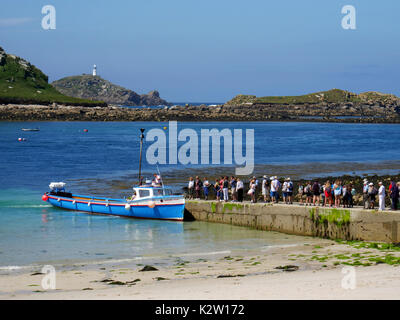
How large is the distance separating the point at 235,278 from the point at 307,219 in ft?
33.3

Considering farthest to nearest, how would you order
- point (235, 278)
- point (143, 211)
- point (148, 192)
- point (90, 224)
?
point (148, 192) < point (143, 211) < point (90, 224) < point (235, 278)

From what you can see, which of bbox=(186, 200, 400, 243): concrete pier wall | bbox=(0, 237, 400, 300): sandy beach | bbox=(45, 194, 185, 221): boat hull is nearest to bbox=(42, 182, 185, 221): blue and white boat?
bbox=(45, 194, 185, 221): boat hull

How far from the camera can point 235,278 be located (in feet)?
67.5

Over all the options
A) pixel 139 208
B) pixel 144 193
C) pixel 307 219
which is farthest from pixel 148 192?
pixel 307 219

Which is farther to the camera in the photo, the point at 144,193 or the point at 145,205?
the point at 144,193

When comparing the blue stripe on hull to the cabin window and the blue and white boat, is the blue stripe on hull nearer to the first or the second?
the blue and white boat

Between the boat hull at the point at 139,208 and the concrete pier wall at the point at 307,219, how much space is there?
0.80 m

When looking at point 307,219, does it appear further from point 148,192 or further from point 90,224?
point 90,224

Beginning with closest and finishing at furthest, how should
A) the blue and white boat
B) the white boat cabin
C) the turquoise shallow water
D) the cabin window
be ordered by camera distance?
1. the turquoise shallow water
2. the blue and white boat
3. the white boat cabin
4. the cabin window

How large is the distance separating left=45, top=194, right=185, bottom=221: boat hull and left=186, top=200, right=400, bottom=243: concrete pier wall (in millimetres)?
803

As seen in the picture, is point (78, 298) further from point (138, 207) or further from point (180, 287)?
point (138, 207)

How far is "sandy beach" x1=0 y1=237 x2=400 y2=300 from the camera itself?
56.9ft
